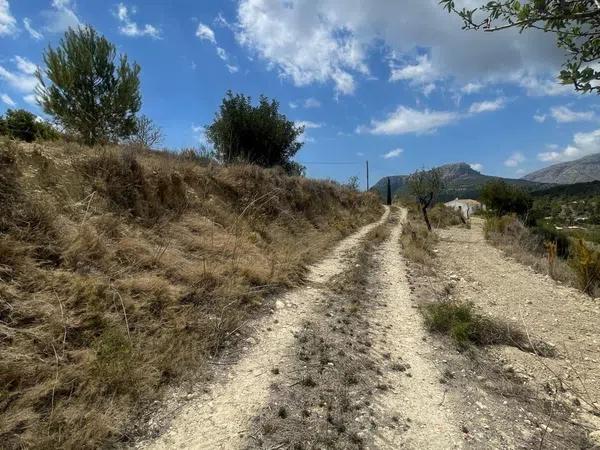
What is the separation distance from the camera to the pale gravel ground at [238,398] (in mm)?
3566

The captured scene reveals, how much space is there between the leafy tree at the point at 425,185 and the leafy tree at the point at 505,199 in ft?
36.8

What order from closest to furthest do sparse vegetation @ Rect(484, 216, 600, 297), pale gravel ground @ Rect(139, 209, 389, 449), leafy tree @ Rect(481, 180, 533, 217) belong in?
pale gravel ground @ Rect(139, 209, 389, 449) < sparse vegetation @ Rect(484, 216, 600, 297) < leafy tree @ Rect(481, 180, 533, 217)

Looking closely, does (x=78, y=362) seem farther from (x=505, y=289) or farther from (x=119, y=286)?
(x=505, y=289)

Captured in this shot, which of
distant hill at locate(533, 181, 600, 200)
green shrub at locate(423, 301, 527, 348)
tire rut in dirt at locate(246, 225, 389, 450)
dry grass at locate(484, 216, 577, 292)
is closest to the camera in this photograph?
tire rut in dirt at locate(246, 225, 389, 450)

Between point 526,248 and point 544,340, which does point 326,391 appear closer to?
point 544,340

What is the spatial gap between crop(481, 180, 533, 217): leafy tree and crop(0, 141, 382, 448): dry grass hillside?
32.0m

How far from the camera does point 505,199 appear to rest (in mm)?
35906

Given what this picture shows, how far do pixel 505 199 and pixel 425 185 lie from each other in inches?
533

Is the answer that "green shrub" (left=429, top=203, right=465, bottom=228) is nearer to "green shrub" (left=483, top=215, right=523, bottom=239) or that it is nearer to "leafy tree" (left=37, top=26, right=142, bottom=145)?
"green shrub" (left=483, top=215, right=523, bottom=239)

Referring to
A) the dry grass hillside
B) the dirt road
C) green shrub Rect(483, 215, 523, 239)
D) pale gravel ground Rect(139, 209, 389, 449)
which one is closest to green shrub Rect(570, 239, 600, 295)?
the dirt road

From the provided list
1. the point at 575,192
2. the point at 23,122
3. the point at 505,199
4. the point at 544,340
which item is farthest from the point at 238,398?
the point at 575,192

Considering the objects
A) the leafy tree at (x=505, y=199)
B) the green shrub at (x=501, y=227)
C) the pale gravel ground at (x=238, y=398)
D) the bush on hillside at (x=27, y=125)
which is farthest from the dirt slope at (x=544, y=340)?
the leafy tree at (x=505, y=199)

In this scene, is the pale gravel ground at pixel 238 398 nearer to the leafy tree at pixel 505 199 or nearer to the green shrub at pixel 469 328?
the green shrub at pixel 469 328

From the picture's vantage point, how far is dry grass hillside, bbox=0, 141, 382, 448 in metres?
3.58
